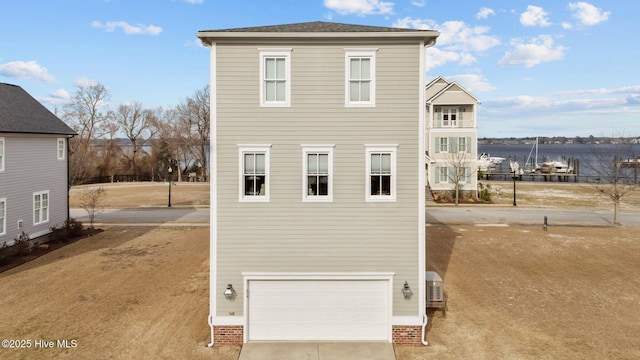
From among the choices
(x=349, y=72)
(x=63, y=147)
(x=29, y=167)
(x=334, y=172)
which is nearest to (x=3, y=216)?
(x=29, y=167)

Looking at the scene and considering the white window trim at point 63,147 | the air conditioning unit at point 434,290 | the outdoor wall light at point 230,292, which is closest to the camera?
the outdoor wall light at point 230,292

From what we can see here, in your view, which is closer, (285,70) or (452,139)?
(285,70)

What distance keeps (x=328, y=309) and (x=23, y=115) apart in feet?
72.3

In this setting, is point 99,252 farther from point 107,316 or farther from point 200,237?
point 107,316

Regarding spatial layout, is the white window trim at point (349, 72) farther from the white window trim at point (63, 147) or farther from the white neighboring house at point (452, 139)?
the white neighboring house at point (452, 139)

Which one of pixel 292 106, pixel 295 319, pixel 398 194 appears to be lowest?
pixel 295 319

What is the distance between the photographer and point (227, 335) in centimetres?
1115

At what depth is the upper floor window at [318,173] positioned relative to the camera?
1138cm

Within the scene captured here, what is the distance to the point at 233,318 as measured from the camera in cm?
1118

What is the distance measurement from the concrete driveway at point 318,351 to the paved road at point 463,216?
59.6 ft

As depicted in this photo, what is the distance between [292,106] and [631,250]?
21140mm

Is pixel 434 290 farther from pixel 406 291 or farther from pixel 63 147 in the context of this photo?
pixel 63 147

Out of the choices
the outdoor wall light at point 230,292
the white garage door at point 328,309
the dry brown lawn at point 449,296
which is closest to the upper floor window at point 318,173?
the white garage door at point 328,309

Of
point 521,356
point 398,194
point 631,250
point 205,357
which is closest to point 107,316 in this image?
point 205,357
